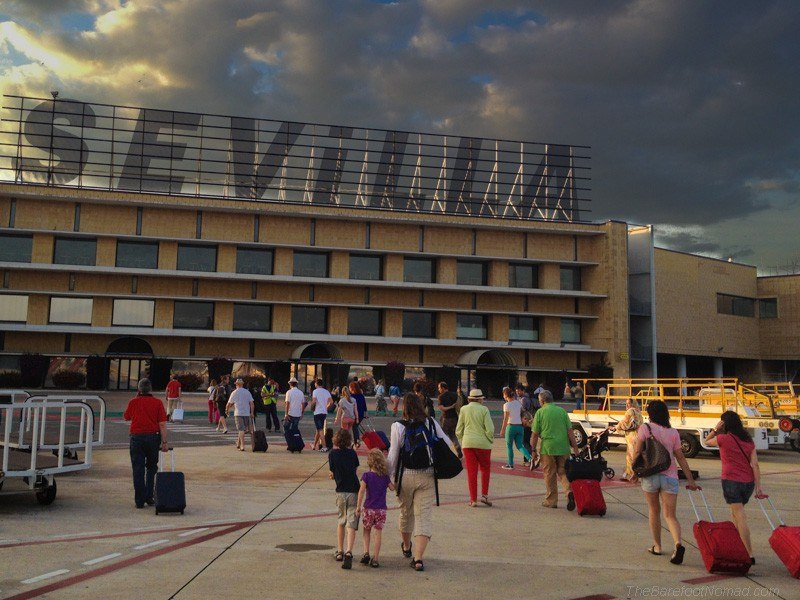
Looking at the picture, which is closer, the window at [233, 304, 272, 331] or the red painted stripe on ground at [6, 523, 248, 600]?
the red painted stripe on ground at [6, 523, 248, 600]

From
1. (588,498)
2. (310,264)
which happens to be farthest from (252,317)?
(588,498)

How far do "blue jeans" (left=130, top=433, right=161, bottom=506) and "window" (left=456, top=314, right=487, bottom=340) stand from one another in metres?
53.6

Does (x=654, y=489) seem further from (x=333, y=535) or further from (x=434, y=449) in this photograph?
(x=333, y=535)

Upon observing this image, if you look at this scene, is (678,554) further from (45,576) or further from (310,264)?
(310,264)

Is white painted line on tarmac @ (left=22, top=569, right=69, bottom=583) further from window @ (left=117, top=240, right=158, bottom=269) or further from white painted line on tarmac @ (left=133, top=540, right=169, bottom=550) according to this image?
window @ (left=117, top=240, right=158, bottom=269)

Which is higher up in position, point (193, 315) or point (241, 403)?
point (193, 315)

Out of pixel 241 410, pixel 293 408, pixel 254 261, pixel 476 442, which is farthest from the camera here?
pixel 254 261

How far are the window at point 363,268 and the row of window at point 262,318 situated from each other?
281cm

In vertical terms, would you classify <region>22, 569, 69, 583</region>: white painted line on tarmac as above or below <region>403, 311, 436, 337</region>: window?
below

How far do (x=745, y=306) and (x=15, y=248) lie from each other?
67.9 metres

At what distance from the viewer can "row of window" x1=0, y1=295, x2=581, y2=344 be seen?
57969mm

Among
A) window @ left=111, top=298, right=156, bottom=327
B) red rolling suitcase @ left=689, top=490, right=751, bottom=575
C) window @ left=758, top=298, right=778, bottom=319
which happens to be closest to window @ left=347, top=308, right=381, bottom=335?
window @ left=111, top=298, right=156, bottom=327

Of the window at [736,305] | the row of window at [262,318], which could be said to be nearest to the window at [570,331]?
the row of window at [262,318]

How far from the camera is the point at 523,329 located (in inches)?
2581
